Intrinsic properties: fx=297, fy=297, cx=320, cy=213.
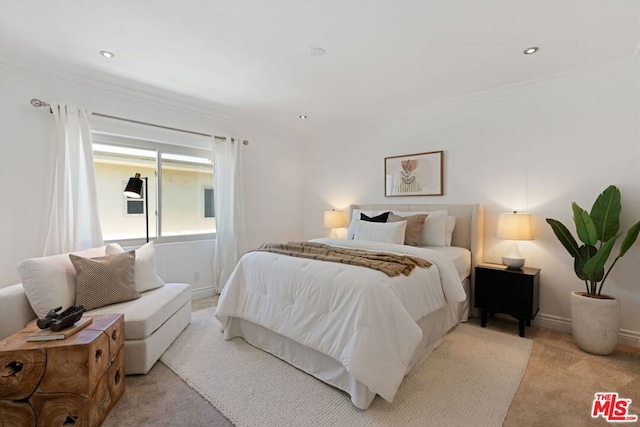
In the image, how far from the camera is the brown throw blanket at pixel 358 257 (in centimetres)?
211

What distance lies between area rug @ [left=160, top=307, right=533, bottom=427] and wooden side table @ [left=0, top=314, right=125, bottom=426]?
0.62 metres

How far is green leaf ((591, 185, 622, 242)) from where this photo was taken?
239cm

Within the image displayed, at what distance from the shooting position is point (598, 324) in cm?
234

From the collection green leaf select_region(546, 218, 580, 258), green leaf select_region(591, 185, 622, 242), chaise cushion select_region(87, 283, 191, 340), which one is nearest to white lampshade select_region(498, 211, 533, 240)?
green leaf select_region(546, 218, 580, 258)

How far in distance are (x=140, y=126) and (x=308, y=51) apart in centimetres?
221

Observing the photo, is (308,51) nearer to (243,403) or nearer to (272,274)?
(272,274)

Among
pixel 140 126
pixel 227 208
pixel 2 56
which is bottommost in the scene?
pixel 227 208

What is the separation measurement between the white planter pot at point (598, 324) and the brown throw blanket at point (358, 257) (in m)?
1.33

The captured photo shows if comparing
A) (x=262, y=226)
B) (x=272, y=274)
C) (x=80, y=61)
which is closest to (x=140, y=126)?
(x=80, y=61)

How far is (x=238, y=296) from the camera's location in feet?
8.50

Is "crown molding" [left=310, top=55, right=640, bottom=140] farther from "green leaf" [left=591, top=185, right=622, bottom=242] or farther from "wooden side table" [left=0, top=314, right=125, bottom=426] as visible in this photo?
"wooden side table" [left=0, top=314, right=125, bottom=426]

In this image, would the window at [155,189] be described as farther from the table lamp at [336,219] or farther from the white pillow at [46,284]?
the table lamp at [336,219]

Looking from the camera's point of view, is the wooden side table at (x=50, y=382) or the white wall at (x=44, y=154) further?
the white wall at (x=44, y=154)

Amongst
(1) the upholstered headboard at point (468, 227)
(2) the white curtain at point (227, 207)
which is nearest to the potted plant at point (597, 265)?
(1) the upholstered headboard at point (468, 227)
